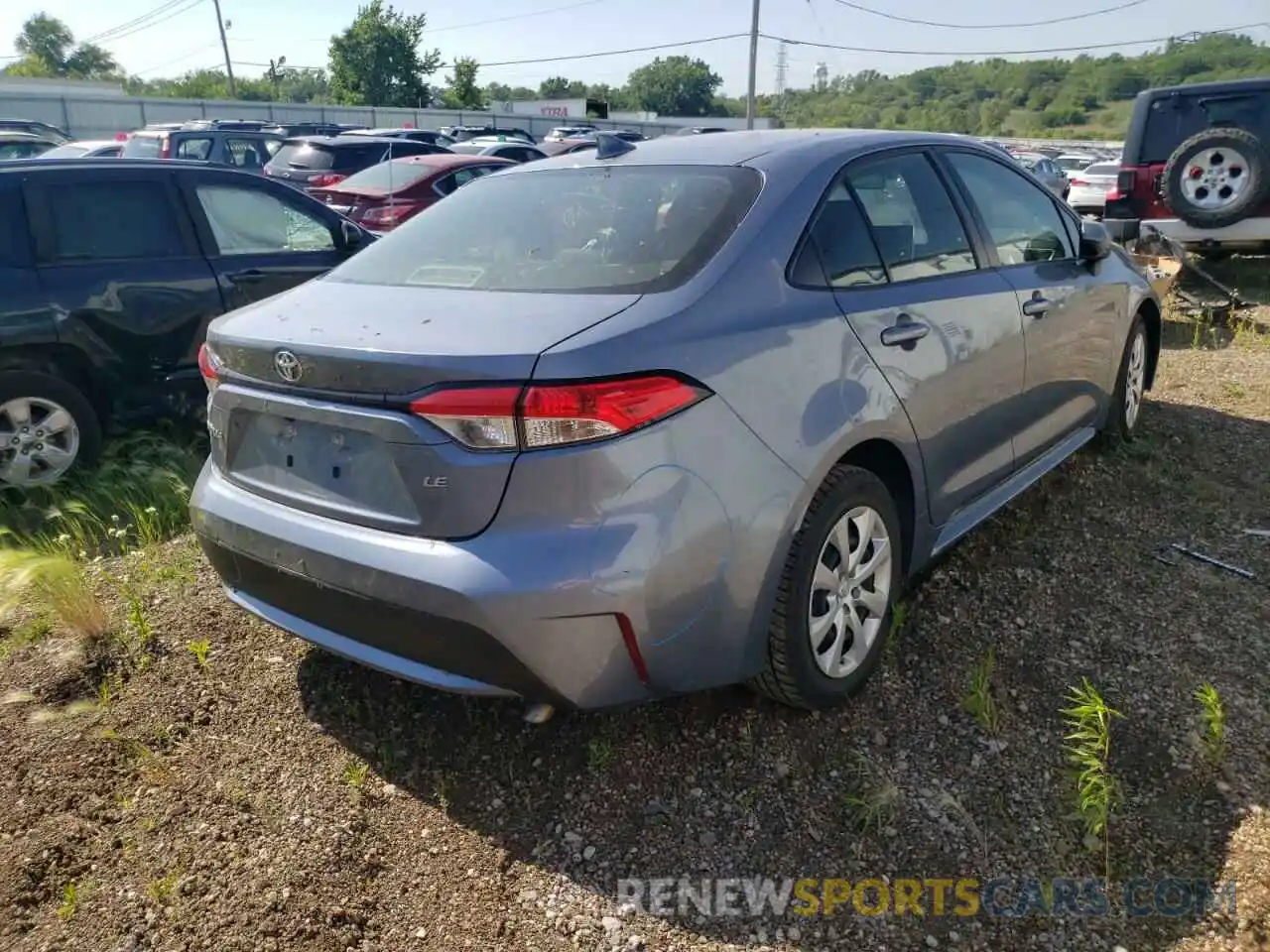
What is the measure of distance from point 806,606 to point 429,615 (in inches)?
38.2

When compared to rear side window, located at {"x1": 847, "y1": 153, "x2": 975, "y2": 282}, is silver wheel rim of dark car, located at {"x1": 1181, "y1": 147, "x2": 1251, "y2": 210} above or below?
below

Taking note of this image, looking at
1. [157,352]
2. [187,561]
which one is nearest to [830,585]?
[187,561]

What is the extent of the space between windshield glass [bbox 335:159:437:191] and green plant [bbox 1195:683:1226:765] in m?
9.05

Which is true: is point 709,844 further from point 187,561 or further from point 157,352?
point 157,352

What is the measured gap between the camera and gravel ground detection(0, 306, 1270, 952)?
2.19 meters

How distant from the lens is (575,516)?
210 cm

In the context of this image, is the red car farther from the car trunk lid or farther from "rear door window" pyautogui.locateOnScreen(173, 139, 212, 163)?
the car trunk lid

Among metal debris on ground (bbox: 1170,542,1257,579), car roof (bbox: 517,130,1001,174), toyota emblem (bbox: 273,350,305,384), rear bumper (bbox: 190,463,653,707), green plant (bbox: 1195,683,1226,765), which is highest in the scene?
car roof (bbox: 517,130,1001,174)

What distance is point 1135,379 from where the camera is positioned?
4.98 metres

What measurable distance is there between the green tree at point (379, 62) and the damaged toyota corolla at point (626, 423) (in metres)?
64.4

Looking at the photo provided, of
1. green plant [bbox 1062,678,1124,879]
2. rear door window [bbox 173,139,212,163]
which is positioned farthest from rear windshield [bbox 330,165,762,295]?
rear door window [bbox 173,139,212,163]

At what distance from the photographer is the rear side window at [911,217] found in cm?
303

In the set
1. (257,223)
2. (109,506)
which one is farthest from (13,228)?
(109,506)

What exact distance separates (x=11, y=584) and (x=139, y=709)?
74 centimetres
